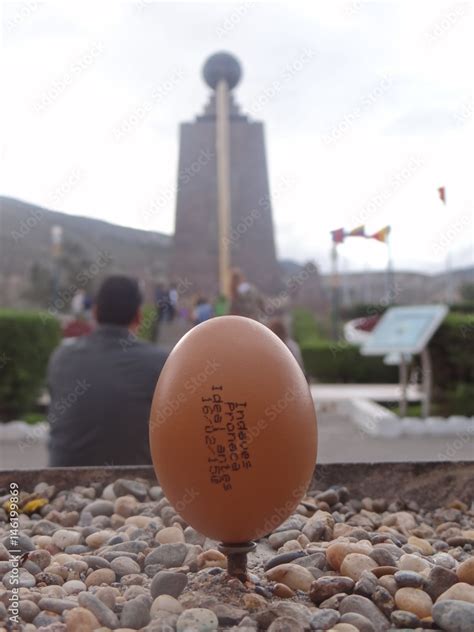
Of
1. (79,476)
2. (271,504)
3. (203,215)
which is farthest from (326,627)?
(203,215)

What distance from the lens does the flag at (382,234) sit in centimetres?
810

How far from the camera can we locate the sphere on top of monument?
26.1m

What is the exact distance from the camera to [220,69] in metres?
26.1

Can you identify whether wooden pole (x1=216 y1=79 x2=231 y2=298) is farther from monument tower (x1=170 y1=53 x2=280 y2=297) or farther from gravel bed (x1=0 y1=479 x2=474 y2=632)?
gravel bed (x1=0 y1=479 x2=474 y2=632)

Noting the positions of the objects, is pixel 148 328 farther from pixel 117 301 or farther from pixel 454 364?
pixel 117 301

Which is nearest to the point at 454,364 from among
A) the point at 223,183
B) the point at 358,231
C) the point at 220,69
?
the point at 358,231

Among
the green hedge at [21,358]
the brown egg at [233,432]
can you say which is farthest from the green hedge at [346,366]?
the brown egg at [233,432]

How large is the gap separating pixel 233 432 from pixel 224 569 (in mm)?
386

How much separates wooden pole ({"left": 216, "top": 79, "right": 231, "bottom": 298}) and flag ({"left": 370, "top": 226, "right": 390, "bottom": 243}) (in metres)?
14.9

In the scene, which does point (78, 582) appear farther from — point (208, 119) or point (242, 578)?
point (208, 119)

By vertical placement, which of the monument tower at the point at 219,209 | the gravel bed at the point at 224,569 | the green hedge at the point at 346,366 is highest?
the monument tower at the point at 219,209

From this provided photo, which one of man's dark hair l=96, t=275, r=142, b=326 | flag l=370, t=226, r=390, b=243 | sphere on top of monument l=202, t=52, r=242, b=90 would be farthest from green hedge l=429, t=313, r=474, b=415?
sphere on top of monument l=202, t=52, r=242, b=90

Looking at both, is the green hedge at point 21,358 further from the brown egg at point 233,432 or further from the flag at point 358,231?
the brown egg at point 233,432

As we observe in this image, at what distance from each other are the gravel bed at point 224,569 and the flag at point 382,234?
5872mm
